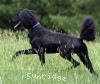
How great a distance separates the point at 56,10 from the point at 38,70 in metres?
27.0

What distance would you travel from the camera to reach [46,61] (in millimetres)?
7191

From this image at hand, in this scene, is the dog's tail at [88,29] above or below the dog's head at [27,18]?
below

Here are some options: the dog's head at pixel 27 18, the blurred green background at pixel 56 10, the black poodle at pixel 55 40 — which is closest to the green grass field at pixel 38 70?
the black poodle at pixel 55 40

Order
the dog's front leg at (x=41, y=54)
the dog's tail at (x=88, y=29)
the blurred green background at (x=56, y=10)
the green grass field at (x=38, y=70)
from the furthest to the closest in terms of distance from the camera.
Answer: the blurred green background at (x=56, y=10), the dog's front leg at (x=41, y=54), the dog's tail at (x=88, y=29), the green grass field at (x=38, y=70)

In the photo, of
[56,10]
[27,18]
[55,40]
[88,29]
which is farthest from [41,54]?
[56,10]

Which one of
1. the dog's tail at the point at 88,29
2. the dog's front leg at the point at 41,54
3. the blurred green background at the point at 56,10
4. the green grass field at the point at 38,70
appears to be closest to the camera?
the green grass field at the point at 38,70

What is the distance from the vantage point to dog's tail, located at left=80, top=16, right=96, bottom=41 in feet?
21.3

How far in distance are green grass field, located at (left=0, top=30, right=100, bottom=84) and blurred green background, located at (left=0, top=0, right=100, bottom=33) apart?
70.1 ft

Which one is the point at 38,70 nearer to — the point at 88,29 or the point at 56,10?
the point at 88,29

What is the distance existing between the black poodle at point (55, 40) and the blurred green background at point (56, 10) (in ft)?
75.0

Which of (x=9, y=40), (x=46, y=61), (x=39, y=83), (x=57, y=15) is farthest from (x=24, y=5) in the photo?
(x=39, y=83)

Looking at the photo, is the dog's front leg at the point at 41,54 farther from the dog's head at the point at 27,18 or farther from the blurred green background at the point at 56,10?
the blurred green background at the point at 56,10

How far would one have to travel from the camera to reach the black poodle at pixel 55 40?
650 centimetres

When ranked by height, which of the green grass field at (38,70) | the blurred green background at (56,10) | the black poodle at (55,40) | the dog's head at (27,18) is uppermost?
the dog's head at (27,18)
